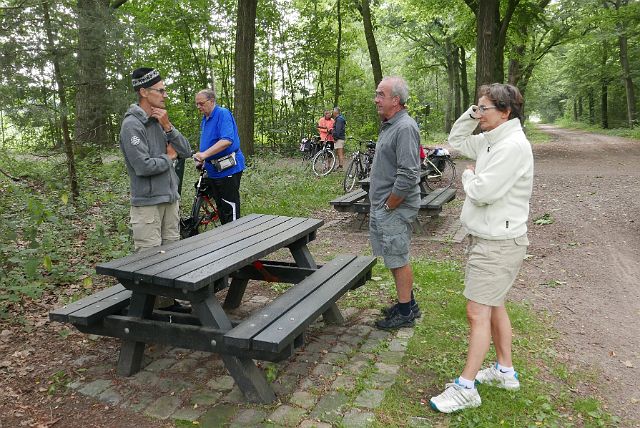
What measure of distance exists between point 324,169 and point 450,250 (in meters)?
8.06

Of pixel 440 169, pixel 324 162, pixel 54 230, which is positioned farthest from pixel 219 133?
pixel 324 162

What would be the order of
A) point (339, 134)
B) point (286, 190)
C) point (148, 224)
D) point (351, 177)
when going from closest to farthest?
point (148, 224) < point (286, 190) < point (351, 177) < point (339, 134)

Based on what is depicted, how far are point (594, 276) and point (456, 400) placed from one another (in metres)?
3.63

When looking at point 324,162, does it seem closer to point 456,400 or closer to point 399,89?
point 399,89

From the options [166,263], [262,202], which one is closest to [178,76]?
[262,202]

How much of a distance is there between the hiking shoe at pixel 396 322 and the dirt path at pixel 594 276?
1.15 metres

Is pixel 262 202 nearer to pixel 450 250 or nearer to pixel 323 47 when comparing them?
pixel 450 250

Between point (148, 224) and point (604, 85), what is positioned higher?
point (604, 85)

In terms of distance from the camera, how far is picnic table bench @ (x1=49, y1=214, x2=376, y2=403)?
310cm

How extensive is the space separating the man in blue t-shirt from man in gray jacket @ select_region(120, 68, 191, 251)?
62.2 inches

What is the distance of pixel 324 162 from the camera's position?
14.8 metres

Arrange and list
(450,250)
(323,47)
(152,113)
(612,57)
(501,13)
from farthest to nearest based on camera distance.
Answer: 1. (612,57)
2. (323,47)
3. (501,13)
4. (450,250)
5. (152,113)

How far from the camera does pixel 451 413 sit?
313cm

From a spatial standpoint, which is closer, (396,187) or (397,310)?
(396,187)
